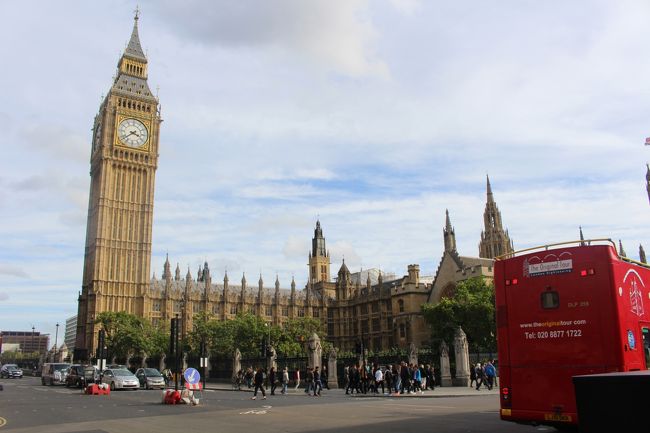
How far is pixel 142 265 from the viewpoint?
314 feet

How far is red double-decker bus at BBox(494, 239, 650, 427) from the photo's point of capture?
31.1 ft

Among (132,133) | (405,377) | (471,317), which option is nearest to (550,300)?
(405,377)

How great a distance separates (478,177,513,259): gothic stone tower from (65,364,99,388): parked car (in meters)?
81.2

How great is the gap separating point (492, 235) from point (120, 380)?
87.4 meters

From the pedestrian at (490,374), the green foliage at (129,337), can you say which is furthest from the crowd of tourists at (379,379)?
the green foliage at (129,337)

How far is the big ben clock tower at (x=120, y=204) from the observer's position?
302ft

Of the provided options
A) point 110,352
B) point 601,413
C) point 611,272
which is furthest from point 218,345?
point 601,413

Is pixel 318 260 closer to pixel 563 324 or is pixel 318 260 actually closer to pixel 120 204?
pixel 120 204

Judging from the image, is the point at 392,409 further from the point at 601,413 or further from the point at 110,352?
the point at 110,352

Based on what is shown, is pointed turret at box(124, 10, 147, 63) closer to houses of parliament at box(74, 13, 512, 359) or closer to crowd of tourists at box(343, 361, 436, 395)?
houses of parliament at box(74, 13, 512, 359)

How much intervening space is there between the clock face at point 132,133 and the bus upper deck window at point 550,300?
97731 millimetres

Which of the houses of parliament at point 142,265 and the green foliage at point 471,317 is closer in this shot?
the green foliage at point 471,317

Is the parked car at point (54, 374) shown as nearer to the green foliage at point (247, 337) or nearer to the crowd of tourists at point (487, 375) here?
the green foliage at point (247, 337)

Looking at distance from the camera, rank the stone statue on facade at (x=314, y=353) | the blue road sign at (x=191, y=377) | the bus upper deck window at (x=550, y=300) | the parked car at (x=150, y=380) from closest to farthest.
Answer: the bus upper deck window at (x=550, y=300)
the blue road sign at (x=191, y=377)
the stone statue on facade at (x=314, y=353)
the parked car at (x=150, y=380)
